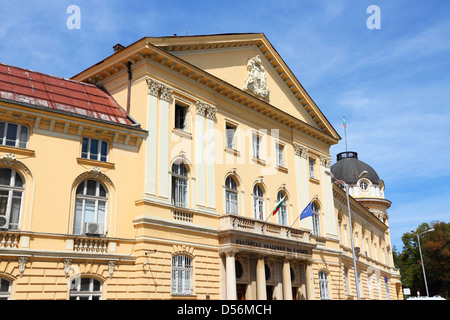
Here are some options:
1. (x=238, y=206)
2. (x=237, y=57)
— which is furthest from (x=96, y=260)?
(x=237, y=57)

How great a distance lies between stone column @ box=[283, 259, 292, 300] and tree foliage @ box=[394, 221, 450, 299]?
46.0 meters

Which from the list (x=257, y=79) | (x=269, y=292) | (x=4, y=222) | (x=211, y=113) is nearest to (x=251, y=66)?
(x=257, y=79)

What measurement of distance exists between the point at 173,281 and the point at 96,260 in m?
4.26

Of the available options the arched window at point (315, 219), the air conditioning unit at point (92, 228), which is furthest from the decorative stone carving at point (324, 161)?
the air conditioning unit at point (92, 228)

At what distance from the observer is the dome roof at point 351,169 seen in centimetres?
6625

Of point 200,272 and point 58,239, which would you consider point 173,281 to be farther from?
point 58,239

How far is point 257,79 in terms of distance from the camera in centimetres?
3127

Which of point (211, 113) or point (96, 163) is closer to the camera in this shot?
point (96, 163)

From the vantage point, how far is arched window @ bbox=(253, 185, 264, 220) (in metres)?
29.0

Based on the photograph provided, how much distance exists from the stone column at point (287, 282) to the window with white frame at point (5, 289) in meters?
16.2

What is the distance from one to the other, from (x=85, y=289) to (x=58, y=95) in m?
9.54

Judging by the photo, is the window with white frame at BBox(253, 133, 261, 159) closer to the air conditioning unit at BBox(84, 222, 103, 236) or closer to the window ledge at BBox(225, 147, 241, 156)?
the window ledge at BBox(225, 147, 241, 156)

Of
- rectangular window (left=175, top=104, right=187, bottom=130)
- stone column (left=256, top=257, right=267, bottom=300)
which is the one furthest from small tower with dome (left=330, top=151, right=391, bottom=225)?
rectangular window (left=175, top=104, right=187, bottom=130)

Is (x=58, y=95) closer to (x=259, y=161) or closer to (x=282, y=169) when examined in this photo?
(x=259, y=161)
